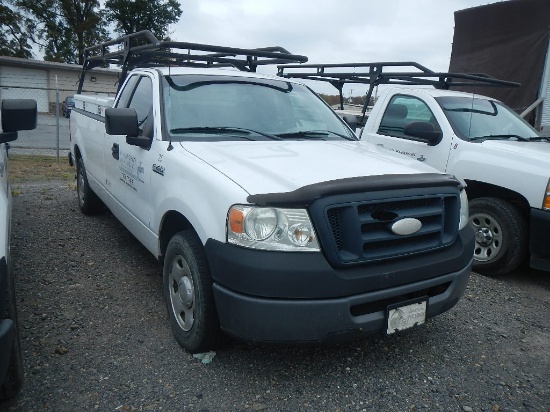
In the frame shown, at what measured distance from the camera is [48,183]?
8.72m

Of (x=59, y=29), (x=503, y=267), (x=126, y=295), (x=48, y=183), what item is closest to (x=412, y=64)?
(x=503, y=267)

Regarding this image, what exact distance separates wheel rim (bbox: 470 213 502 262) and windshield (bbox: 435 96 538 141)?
93 cm

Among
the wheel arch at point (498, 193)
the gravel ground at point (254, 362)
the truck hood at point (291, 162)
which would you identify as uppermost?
the truck hood at point (291, 162)

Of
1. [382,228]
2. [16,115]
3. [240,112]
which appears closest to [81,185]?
[240,112]

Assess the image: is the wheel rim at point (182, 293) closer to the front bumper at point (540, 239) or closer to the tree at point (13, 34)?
the front bumper at point (540, 239)

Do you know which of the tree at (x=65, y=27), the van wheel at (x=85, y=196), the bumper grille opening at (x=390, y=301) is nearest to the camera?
the bumper grille opening at (x=390, y=301)

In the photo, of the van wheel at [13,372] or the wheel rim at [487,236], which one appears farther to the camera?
the wheel rim at [487,236]

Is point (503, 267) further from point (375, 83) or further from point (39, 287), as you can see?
point (39, 287)

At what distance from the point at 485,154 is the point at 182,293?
11.2ft

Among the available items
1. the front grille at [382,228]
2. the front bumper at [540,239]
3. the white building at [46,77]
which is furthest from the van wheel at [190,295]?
the white building at [46,77]

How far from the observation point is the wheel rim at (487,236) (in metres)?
4.60

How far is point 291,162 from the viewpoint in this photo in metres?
2.94

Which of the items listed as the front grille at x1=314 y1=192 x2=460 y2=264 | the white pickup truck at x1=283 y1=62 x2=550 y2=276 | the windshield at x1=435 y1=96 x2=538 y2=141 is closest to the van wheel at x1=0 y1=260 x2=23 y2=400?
the front grille at x1=314 y1=192 x2=460 y2=264

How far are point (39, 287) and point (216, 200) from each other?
226 centimetres
